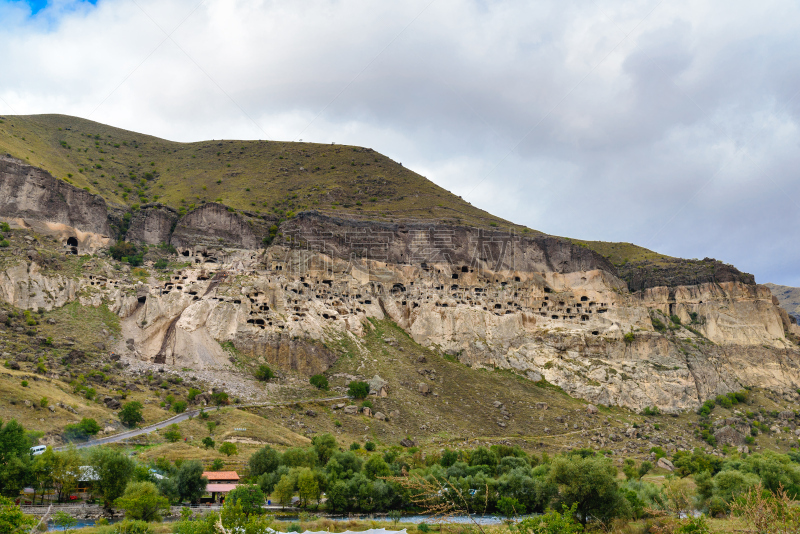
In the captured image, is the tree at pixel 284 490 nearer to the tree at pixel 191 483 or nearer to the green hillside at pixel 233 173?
the tree at pixel 191 483

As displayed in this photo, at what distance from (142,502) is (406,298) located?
57153 millimetres

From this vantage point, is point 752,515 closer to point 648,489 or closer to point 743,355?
point 648,489

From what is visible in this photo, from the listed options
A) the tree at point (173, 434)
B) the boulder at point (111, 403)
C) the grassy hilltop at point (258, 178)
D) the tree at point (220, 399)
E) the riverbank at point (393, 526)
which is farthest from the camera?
the grassy hilltop at point (258, 178)

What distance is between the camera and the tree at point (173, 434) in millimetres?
49094

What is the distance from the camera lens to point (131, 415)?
51.0m

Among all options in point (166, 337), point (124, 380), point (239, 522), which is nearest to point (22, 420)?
point (124, 380)

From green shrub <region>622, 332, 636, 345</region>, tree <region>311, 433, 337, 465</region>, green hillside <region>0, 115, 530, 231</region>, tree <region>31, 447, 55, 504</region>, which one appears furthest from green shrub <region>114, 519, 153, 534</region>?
green hillside <region>0, 115, 530, 231</region>

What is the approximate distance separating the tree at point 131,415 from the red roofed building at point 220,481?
12.8m

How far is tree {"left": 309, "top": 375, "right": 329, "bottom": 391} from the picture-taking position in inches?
2618

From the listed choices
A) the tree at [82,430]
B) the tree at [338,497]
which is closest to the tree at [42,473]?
the tree at [82,430]

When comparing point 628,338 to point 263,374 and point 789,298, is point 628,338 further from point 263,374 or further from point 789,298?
point 789,298

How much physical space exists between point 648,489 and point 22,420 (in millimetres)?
48952

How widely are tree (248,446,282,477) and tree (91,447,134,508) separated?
9.61 meters

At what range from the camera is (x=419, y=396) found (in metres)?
68.1
